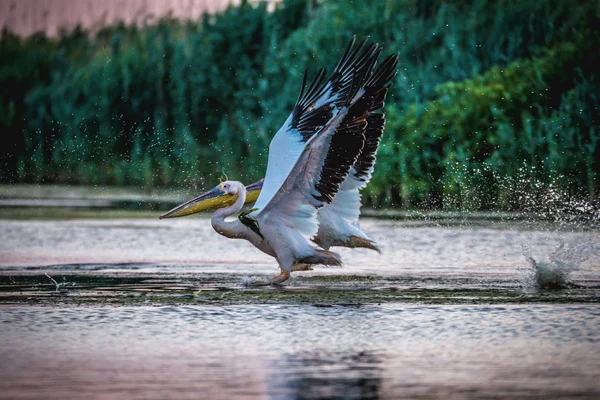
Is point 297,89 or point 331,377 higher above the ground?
point 297,89

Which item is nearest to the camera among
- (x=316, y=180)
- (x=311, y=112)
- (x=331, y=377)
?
(x=331, y=377)

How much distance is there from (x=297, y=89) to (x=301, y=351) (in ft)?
75.3

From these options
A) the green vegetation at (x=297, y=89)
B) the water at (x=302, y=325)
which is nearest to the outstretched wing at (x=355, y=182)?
the water at (x=302, y=325)

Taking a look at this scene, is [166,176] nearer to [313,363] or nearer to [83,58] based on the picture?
[83,58]

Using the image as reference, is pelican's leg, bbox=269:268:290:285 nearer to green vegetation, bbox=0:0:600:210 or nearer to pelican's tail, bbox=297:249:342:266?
pelican's tail, bbox=297:249:342:266

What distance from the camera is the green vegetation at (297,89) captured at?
904 inches

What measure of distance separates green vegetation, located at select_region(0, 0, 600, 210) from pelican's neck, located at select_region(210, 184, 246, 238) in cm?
1089

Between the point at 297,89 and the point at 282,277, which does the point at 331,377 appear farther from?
the point at 297,89

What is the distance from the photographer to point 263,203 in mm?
10781

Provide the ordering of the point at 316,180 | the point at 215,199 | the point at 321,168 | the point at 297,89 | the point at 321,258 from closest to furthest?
the point at 321,168, the point at 316,180, the point at 321,258, the point at 215,199, the point at 297,89

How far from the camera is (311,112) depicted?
1197cm

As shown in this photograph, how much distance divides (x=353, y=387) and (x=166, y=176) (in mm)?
24492

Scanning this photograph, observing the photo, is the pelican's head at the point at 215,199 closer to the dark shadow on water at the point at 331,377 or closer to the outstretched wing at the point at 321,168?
the outstretched wing at the point at 321,168

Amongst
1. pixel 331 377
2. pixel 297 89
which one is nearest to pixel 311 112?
pixel 331 377
